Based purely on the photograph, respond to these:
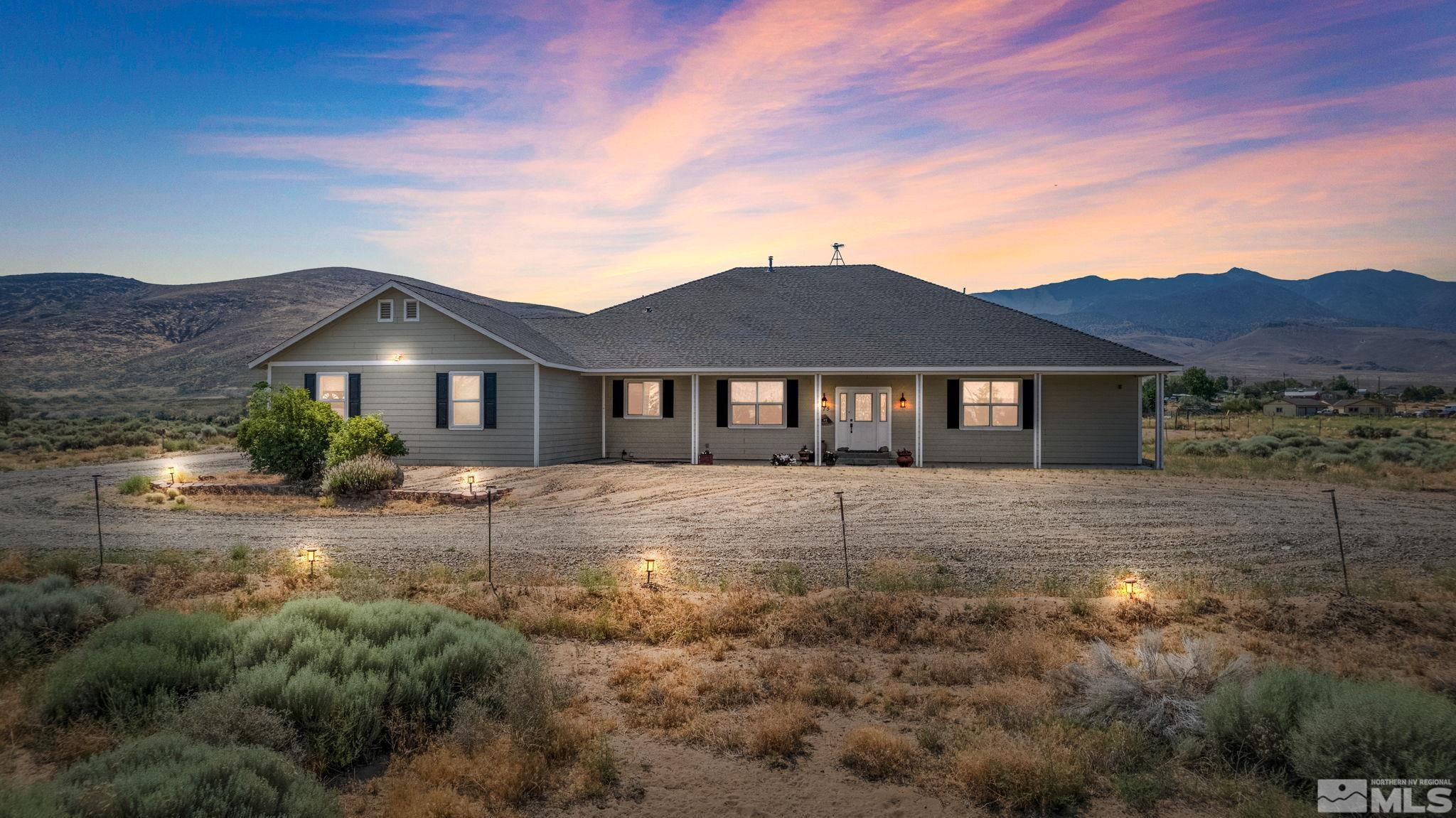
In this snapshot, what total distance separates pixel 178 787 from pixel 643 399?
65.0 ft

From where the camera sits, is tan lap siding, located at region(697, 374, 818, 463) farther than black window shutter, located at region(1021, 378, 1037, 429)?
Yes

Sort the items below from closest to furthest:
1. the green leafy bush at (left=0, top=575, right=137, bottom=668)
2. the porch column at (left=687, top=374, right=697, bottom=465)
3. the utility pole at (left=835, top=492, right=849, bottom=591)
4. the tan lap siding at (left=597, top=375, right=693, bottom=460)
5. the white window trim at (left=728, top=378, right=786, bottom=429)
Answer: the green leafy bush at (left=0, top=575, right=137, bottom=668) < the utility pole at (left=835, top=492, right=849, bottom=591) < the porch column at (left=687, top=374, right=697, bottom=465) < the white window trim at (left=728, top=378, right=786, bottom=429) < the tan lap siding at (left=597, top=375, right=693, bottom=460)

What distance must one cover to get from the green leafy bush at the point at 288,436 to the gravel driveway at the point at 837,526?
8.90 ft

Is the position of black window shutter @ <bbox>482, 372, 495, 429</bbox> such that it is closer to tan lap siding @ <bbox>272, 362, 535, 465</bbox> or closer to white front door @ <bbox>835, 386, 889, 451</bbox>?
tan lap siding @ <bbox>272, 362, 535, 465</bbox>

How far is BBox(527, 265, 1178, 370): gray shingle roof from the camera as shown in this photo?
21453mm

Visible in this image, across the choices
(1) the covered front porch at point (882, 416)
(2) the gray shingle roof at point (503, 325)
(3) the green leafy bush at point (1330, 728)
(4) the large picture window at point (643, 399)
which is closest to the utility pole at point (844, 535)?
(3) the green leafy bush at point (1330, 728)

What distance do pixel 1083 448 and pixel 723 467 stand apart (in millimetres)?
10034

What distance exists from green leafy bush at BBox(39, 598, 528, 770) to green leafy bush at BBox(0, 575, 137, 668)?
105 cm

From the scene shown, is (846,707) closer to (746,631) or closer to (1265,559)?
(746,631)

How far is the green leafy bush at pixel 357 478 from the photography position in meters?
15.2

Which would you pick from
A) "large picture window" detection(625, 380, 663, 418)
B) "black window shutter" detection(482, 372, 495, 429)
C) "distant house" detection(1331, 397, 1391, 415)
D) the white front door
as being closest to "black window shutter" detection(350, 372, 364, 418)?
"black window shutter" detection(482, 372, 495, 429)

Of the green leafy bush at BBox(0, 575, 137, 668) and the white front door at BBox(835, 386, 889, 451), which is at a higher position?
the white front door at BBox(835, 386, 889, 451)

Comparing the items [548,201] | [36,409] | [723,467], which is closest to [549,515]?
[723,467]

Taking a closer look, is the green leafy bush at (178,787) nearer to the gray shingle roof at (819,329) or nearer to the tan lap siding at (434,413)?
the tan lap siding at (434,413)
